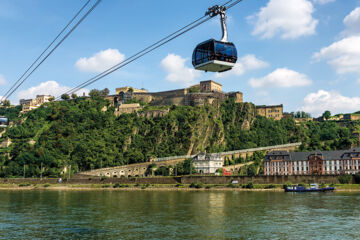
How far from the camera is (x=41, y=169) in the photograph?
319ft

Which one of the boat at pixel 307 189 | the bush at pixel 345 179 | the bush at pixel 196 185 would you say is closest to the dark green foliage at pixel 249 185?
the boat at pixel 307 189

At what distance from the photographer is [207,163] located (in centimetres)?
9606

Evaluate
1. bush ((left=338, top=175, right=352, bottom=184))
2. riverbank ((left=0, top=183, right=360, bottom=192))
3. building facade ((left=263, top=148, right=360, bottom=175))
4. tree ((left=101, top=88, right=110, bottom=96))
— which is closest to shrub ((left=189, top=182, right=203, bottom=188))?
riverbank ((left=0, top=183, right=360, bottom=192))

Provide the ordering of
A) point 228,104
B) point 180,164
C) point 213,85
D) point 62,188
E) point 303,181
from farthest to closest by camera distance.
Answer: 1. point 213,85
2. point 228,104
3. point 180,164
4. point 62,188
5. point 303,181

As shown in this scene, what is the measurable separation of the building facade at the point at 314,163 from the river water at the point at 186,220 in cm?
3578

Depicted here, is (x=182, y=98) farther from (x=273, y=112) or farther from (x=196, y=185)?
(x=196, y=185)

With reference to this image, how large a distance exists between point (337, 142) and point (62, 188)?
2904 inches

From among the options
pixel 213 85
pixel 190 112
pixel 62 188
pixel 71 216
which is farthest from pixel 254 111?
pixel 71 216

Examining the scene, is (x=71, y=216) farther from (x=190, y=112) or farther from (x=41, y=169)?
(x=190, y=112)

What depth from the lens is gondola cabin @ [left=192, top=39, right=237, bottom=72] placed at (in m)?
23.0

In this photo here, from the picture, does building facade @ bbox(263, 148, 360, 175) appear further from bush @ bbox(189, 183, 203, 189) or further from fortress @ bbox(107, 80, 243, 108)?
fortress @ bbox(107, 80, 243, 108)

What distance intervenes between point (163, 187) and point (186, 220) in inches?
1674

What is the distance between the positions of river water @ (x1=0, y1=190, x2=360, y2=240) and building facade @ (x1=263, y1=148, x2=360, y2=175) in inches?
1408

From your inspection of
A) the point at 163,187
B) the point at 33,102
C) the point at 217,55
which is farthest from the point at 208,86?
the point at 217,55
